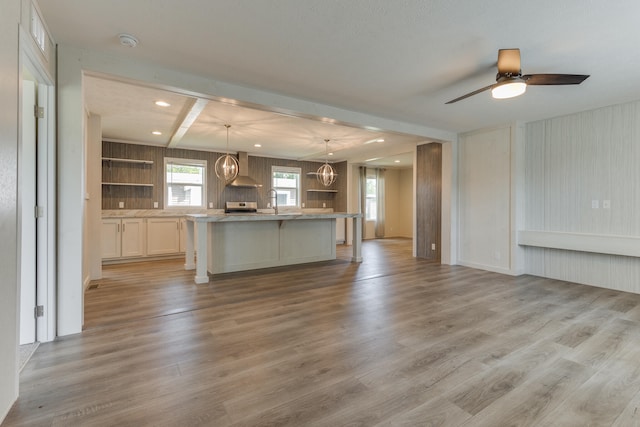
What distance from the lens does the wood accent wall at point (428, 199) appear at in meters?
6.44

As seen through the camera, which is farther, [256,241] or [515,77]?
[256,241]

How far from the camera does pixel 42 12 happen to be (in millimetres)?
2227

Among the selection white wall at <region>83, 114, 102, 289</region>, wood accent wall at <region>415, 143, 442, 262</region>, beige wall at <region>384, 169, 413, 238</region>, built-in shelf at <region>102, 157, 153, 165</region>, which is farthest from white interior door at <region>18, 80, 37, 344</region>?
beige wall at <region>384, 169, 413, 238</region>

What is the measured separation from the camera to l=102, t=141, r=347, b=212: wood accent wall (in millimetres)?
6438

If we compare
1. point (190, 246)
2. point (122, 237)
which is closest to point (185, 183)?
point (122, 237)

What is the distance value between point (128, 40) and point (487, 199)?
18.2 ft

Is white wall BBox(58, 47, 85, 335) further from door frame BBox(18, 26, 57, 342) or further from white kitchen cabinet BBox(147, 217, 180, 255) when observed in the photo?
white kitchen cabinet BBox(147, 217, 180, 255)

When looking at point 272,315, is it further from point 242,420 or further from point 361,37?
point 361,37

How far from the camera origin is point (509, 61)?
262cm

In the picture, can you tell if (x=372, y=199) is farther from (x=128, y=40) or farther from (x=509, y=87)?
(x=128, y=40)

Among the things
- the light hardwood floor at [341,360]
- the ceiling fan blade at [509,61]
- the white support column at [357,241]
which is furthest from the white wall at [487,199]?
the ceiling fan blade at [509,61]

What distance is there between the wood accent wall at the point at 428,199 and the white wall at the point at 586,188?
1.66m

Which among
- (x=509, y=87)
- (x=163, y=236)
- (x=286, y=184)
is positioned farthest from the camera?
(x=286, y=184)

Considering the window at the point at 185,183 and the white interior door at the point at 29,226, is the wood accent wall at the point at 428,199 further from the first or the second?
the white interior door at the point at 29,226
